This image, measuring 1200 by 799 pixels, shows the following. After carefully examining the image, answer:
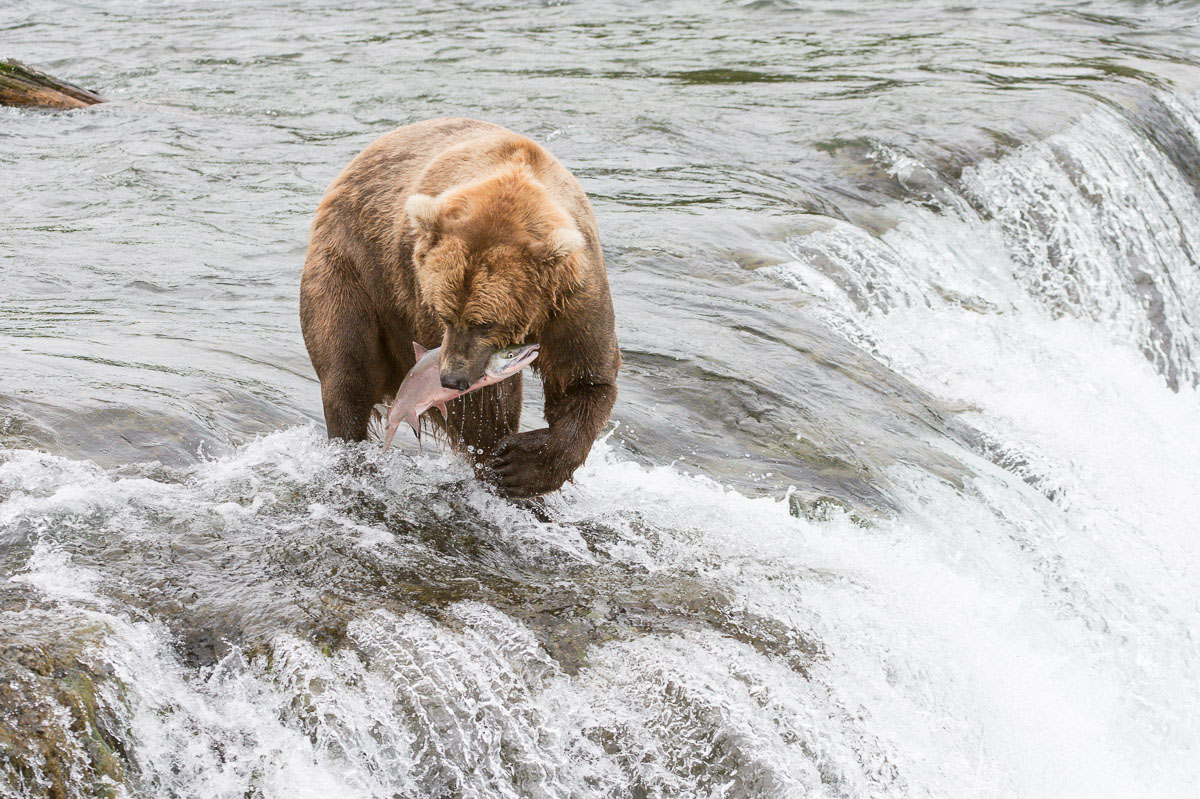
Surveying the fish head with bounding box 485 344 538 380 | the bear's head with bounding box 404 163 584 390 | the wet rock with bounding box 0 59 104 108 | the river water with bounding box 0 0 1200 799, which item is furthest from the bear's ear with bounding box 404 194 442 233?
the wet rock with bounding box 0 59 104 108

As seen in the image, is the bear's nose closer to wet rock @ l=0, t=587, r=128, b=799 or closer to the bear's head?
the bear's head

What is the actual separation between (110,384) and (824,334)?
4.01 m

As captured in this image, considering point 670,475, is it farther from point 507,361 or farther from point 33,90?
point 33,90

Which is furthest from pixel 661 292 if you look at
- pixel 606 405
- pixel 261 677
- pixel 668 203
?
pixel 261 677

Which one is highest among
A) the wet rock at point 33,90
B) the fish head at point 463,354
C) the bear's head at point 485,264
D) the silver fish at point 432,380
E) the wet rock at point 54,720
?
the bear's head at point 485,264

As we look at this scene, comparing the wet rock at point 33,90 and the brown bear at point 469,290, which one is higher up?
the brown bear at point 469,290

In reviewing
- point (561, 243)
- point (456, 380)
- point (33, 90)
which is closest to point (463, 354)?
point (456, 380)

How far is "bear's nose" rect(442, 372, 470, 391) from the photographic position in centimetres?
364

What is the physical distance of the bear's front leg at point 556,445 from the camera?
4316 millimetres

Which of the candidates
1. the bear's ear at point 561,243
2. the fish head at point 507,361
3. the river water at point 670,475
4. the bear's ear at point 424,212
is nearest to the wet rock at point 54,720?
the river water at point 670,475

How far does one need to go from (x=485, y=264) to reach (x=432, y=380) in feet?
1.50

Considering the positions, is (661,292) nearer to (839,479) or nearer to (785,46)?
(839,479)

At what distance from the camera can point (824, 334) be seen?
7.20 meters

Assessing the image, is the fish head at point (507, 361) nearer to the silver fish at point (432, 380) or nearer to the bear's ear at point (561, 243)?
the silver fish at point (432, 380)
